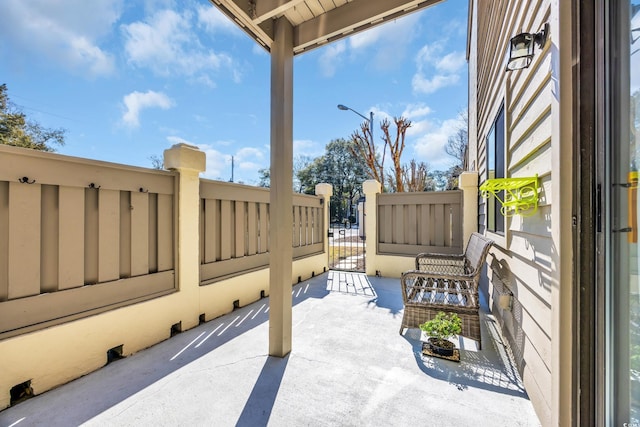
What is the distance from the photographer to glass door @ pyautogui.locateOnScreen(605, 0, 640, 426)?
33.5 inches

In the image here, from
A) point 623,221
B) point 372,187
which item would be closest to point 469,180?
point 372,187

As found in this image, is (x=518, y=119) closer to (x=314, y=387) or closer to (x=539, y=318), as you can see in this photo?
(x=539, y=318)

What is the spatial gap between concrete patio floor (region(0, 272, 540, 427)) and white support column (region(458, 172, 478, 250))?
188 cm

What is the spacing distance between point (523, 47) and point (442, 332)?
2.08 meters

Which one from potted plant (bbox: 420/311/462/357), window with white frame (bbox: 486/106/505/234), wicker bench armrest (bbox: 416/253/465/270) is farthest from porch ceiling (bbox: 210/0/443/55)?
wicker bench armrest (bbox: 416/253/465/270)

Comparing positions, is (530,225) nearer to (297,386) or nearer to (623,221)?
(623,221)

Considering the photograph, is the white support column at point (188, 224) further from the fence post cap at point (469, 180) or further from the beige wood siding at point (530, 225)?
the fence post cap at point (469, 180)

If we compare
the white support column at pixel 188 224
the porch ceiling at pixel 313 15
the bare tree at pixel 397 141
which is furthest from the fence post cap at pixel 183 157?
the bare tree at pixel 397 141

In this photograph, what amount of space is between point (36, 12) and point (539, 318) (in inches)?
587

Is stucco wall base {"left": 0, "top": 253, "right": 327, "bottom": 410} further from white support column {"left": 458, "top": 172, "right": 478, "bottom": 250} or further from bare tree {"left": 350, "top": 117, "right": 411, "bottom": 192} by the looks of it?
bare tree {"left": 350, "top": 117, "right": 411, "bottom": 192}

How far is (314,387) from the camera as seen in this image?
1.81 m

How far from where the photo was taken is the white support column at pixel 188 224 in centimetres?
275

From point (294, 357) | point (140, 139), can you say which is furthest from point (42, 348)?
point (140, 139)

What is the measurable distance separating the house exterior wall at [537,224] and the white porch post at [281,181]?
1.66 m
